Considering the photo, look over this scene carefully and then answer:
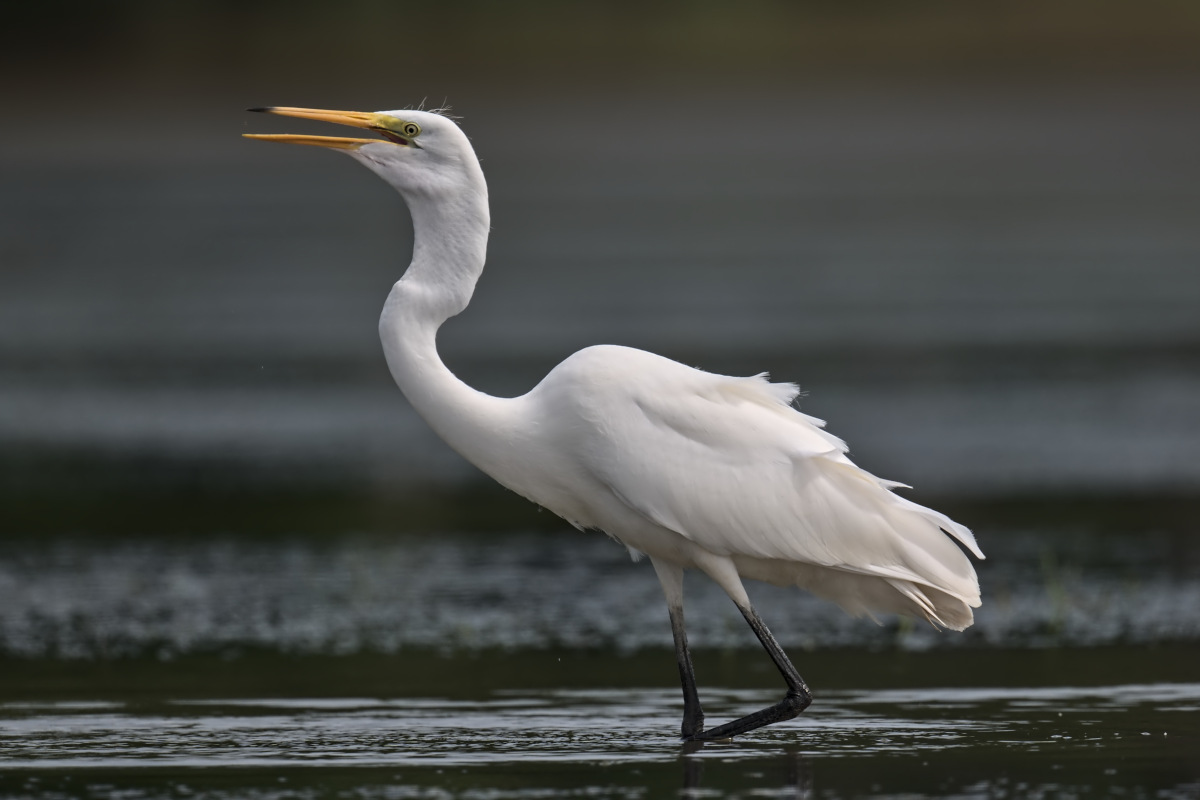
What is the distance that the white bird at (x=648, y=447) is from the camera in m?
6.82

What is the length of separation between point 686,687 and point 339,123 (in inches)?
80.3

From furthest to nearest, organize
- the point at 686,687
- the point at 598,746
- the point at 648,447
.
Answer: the point at 686,687 < the point at 648,447 < the point at 598,746

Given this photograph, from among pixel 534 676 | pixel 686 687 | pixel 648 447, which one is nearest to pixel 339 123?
pixel 648 447

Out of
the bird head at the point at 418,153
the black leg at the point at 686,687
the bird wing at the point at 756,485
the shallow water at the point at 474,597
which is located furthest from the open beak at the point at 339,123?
the shallow water at the point at 474,597

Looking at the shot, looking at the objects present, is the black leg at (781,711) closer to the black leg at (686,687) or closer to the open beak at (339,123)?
the black leg at (686,687)

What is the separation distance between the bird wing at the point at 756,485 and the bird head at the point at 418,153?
83 cm

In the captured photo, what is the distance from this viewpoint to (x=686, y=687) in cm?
694

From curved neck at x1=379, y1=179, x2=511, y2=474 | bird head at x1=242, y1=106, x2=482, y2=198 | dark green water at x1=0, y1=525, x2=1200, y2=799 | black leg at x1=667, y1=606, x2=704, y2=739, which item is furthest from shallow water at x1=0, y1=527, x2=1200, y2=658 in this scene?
bird head at x1=242, y1=106, x2=482, y2=198

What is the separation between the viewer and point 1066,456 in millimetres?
12898

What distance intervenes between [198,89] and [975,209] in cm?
1595

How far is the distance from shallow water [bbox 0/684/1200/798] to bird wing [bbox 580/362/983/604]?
1.71 ft

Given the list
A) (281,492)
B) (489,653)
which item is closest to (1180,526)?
(489,653)

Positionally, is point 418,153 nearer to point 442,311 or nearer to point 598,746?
point 442,311

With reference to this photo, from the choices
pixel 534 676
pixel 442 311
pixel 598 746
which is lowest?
pixel 598 746
